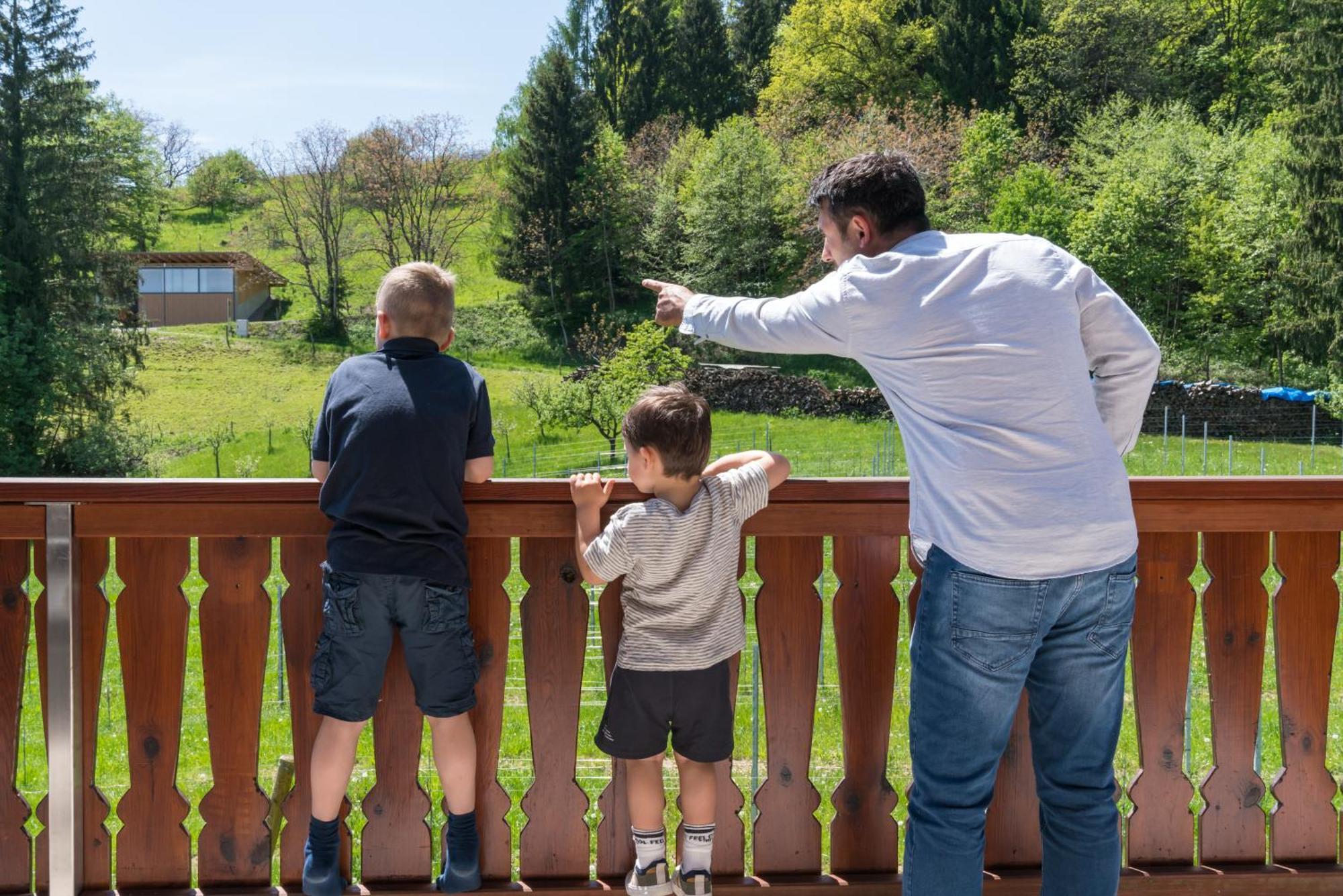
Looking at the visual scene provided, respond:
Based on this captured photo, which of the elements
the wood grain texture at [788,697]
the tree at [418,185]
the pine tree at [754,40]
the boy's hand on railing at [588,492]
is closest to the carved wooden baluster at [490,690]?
the boy's hand on railing at [588,492]

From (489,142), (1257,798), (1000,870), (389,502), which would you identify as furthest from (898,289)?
(489,142)

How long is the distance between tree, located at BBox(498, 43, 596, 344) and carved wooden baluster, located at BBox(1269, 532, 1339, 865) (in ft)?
117

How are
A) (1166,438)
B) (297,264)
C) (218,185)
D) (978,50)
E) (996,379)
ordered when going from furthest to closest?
(218,185), (978,50), (297,264), (1166,438), (996,379)

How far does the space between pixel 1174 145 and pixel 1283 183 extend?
2.95 meters

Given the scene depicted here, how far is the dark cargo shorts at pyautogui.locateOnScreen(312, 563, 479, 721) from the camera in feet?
6.25

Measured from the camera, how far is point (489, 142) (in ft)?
135

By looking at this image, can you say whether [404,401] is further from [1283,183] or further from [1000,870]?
[1283,183]

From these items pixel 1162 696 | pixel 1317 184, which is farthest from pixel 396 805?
pixel 1317 184

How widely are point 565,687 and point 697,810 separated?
0.32m

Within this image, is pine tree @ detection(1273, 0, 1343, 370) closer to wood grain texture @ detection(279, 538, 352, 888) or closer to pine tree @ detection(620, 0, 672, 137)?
pine tree @ detection(620, 0, 672, 137)

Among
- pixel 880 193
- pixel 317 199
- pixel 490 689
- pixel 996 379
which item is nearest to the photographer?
pixel 996 379

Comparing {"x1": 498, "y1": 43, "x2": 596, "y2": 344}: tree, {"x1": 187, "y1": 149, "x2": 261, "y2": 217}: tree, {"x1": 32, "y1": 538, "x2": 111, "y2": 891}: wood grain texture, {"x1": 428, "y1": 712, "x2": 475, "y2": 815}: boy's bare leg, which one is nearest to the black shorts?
{"x1": 428, "y1": 712, "x2": 475, "y2": 815}: boy's bare leg

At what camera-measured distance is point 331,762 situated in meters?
1.96

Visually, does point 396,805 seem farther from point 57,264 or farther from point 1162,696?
point 57,264
